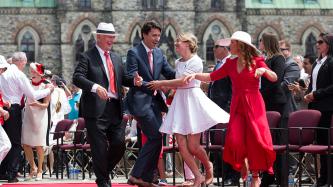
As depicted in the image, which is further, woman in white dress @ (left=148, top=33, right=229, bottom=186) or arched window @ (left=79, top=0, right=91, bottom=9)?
arched window @ (left=79, top=0, right=91, bottom=9)

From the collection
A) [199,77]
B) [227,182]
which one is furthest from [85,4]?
[199,77]

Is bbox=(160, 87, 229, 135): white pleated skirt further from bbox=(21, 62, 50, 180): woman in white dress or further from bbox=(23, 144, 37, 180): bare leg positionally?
bbox=(23, 144, 37, 180): bare leg

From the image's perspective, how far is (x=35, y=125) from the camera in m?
16.7

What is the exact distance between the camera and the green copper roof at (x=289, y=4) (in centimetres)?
5762

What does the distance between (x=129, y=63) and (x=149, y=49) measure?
0.34 metres

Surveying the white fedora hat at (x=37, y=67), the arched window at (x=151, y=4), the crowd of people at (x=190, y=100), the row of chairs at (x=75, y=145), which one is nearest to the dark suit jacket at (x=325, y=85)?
the crowd of people at (x=190, y=100)

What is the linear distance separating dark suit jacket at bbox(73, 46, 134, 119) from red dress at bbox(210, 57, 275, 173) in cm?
163

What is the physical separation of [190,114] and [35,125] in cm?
527

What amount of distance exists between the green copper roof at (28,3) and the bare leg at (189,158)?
43.7 metres

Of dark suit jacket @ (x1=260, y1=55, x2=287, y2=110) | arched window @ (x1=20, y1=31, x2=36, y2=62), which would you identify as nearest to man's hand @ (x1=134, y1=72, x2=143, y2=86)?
dark suit jacket @ (x1=260, y1=55, x2=287, y2=110)

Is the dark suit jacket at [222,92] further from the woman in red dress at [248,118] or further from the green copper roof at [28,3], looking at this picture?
the green copper roof at [28,3]

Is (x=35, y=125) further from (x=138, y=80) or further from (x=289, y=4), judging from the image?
(x=289, y=4)

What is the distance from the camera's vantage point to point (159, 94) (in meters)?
12.5

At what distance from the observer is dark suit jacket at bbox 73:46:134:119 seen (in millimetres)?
11977
